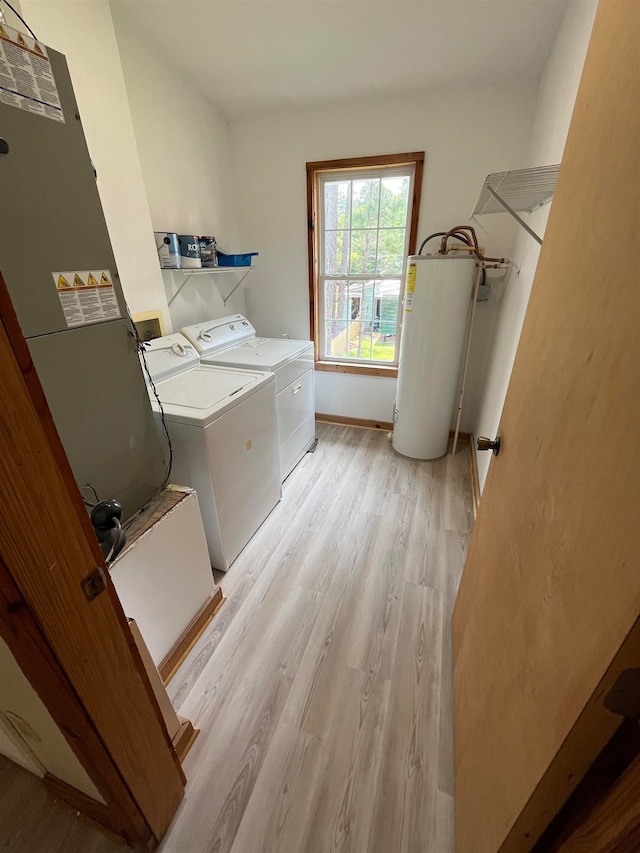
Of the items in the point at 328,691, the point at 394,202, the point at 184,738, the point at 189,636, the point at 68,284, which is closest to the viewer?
the point at 68,284

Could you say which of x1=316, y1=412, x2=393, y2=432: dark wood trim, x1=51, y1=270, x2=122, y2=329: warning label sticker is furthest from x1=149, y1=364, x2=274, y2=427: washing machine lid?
x1=316, y1=412, x2=393, y2=432: dark wood trim

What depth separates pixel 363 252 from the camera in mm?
2781

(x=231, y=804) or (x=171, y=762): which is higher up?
(x=171, y=762)

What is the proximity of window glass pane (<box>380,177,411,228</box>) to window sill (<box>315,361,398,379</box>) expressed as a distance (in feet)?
3.60

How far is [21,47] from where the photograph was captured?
0.84m

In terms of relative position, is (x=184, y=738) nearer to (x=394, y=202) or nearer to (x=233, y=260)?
(x=233, y=260)

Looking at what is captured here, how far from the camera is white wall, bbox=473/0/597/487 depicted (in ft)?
4.42

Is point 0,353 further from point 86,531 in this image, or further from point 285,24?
point 285,24

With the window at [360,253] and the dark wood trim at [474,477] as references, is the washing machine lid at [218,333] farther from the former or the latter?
the dark wood trim at [474,477]

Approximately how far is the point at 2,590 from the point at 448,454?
275 cm

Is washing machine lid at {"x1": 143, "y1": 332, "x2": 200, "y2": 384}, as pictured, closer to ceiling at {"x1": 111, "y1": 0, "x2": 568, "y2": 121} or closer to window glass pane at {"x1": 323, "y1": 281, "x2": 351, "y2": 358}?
window glass pane at {"x1": 323, "y1": 281, "x2": 351, "y2": 358}

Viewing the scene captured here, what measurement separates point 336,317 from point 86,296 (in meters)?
2.28

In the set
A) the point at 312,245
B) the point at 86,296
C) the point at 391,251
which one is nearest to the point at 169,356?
the point at 86,296

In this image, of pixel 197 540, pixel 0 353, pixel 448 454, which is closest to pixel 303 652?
pixel 197 540
